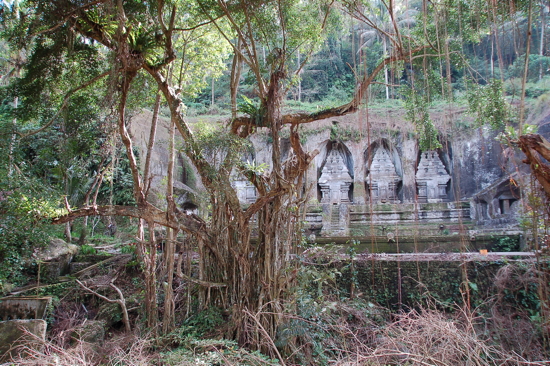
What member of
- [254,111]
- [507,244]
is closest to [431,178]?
[507,244]

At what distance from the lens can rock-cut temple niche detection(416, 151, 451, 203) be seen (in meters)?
17.6

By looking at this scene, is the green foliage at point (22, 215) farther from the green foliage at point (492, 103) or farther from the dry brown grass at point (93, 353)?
the green foliage at point (492, 103)

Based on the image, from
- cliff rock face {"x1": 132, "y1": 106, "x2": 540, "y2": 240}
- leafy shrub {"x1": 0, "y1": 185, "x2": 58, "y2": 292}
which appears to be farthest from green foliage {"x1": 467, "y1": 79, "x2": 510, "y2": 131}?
leafy shrub {"x1": 0, "y1": 185, "x2": 58, "y2": 292}

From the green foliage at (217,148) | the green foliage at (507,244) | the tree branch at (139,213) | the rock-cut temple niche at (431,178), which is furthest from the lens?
the rock-cut temple niche at (431,178)

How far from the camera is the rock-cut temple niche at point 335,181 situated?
734 inches

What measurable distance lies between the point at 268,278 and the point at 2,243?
12.7 feet

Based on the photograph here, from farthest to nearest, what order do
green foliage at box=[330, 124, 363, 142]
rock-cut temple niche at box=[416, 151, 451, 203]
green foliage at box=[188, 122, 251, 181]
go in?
green foliage at box=[330, 124, 363, 142] → rock-cut temple niche at box=[416, 151, 451, 203] → green foliage at box=[188, 122, 251, 181]

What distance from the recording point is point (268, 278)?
18.7ft

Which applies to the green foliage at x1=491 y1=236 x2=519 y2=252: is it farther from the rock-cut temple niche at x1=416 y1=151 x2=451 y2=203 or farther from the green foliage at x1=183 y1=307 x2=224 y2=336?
the rock-cut temple niche at x1=416 y1=151 x2=451 y2=203

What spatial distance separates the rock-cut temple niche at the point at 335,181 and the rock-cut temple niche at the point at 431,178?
3075mm

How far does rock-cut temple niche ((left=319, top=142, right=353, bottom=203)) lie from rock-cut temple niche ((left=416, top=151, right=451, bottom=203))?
3075 mm

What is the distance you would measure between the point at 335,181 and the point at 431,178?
4.18 m

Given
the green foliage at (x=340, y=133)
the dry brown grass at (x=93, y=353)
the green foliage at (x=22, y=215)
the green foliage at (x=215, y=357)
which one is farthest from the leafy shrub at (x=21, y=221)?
the green foliage at (x=340, y=133)

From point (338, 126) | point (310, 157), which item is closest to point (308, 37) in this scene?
point (310, 157)
